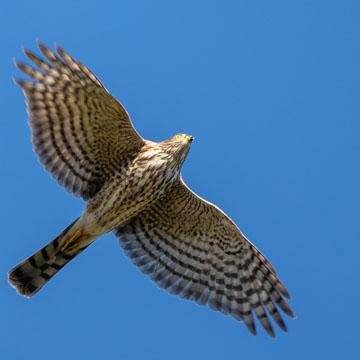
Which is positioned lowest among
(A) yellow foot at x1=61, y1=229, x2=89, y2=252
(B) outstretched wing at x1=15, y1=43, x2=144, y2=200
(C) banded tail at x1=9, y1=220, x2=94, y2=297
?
(C) banded tail at x1=9, y1=220, x2=94, y2=297

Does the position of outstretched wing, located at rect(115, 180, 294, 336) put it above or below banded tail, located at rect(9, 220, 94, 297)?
above

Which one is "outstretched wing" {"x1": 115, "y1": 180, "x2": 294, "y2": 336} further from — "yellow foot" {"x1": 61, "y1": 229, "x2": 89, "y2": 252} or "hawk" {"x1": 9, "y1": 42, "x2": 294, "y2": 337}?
"yellow foot" {"x1": 61, "y1": 229, "x2": 89, "y2": 252}

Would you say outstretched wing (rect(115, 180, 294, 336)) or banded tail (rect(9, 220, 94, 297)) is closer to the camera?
banded tail (rect(9, 220, 94, 297))

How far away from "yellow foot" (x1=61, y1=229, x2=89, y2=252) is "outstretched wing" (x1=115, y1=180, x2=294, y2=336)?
771mm

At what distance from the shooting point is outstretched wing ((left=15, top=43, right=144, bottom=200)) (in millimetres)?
9844

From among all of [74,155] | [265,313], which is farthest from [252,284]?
[74,155]

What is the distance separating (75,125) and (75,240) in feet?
4.90

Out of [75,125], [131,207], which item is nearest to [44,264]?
[131,207]

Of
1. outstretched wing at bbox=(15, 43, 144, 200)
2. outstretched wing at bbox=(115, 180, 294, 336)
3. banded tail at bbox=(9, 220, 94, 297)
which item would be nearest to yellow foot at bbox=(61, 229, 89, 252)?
banded tail at bbox=(9, 220, 94, 297)

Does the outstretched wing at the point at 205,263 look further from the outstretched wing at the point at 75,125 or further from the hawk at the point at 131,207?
the outstretched wing at the point at 75,125

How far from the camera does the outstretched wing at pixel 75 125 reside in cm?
984

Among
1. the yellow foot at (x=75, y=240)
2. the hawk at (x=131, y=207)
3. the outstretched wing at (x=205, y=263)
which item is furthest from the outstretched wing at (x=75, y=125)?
the outstretched wing at (x=205, y=263)

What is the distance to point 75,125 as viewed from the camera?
33.6 ft

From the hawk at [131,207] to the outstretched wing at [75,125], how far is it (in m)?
0.01
